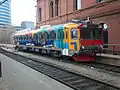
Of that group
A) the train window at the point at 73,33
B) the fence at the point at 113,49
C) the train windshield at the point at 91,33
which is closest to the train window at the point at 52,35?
the train window at the point at 73,33

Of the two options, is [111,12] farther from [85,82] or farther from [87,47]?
[85,82]

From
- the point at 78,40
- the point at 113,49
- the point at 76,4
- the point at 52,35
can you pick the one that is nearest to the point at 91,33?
the point at 78,40

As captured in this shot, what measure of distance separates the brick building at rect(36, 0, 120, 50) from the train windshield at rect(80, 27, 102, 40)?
459 centimetres

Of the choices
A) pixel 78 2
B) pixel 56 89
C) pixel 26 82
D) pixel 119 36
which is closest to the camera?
pixel 56 89

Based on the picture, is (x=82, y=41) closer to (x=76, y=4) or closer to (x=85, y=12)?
(x=85, y=12)

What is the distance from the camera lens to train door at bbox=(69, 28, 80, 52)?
56.7ft

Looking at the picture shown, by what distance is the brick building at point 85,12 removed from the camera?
22.8 m

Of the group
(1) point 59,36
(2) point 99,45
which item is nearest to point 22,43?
(1) point 59,36

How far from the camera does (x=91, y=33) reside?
1797 centimetres

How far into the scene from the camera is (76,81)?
1061cm

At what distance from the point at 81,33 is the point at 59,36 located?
9.52 feet

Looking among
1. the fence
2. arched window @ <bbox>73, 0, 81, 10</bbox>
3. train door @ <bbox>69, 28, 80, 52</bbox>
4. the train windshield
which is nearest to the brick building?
arched window @ <bbox>73, 0, 81, 10</bbox>

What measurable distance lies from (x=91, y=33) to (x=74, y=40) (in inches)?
59.0

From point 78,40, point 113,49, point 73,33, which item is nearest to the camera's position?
point 78,40
